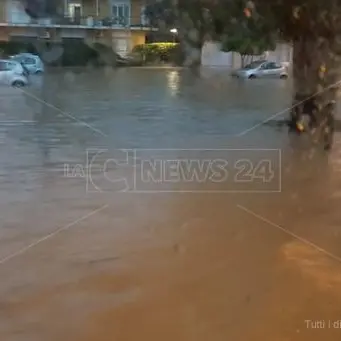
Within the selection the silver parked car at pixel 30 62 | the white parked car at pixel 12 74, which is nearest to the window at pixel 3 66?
the white parked car at pixel 12 74

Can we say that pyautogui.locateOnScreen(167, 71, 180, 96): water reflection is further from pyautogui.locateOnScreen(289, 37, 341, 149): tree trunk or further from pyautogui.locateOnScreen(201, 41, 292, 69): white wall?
pyautogui.locateOnScreen(289, 37, 341, 149): tree trunk

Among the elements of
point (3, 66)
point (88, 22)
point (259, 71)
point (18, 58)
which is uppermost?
point (88, 22)

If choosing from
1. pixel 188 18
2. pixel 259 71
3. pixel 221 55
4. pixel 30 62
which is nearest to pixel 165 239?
pixel 188 18

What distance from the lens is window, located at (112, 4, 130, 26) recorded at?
13.4 metres

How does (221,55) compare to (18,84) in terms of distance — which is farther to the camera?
(18,84)

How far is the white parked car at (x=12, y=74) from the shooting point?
73.6 feet

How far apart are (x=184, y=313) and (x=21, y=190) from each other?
4.02 meters

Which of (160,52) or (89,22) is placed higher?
(89,22)

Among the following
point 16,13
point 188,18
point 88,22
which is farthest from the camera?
point 16,13

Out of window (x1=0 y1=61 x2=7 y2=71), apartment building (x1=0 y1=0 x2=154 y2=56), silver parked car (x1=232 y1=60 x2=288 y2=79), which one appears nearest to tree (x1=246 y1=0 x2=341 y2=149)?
apartment building (x1=0 y1=0 x2=154 y2=56)

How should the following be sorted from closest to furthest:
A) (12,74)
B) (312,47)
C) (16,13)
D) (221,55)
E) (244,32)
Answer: (244,32), (312,47), (16,13), (221,55), (12,74)

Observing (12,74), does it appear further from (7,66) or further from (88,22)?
(88,22)

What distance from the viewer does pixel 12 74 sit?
76.1 feet

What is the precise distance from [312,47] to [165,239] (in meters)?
7.73
